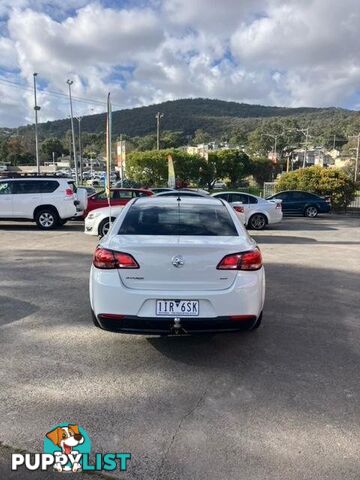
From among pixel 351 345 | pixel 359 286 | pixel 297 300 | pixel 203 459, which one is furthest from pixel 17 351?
pixel 359 286

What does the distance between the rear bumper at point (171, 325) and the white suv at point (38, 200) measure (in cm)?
1081

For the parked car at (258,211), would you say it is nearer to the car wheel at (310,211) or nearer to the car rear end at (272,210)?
the car rear end at (272,210)

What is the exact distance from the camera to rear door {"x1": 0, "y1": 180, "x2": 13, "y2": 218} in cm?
1396

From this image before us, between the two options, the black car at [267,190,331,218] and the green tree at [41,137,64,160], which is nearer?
the black car at [267,190,331,218]

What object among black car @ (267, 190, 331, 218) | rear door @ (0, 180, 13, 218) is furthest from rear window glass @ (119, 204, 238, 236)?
black car @ (267, 190, 331, 218)

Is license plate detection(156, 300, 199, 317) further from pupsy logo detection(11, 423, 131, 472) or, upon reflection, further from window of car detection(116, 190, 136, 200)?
window of car detection(116, 190, 136, 200)

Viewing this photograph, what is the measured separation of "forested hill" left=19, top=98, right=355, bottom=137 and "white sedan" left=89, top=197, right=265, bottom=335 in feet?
338

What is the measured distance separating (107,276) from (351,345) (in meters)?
2.75

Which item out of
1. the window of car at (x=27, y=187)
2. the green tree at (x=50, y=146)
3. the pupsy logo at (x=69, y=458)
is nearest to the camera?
the pupsy logo at (x=69, y=458)

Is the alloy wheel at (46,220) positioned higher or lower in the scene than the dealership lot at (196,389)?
higher

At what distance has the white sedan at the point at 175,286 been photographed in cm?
389

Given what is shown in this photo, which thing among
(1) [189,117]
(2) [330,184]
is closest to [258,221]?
(2) [330,184]

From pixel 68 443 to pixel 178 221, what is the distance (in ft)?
7.86

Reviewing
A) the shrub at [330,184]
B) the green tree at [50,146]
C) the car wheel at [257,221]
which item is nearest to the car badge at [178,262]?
the car wheel at [257,221]
